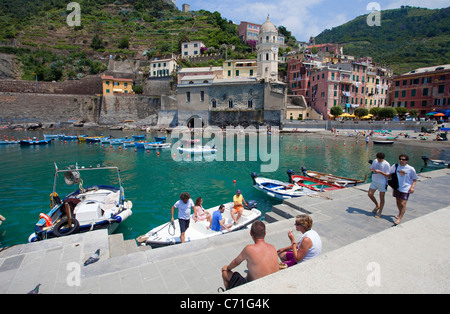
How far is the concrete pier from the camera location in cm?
285

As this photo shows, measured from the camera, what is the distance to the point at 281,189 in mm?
11766

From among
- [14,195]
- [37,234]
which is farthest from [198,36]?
[37,234]

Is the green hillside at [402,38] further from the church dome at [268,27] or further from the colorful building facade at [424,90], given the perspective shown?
the church dome at [268,27]

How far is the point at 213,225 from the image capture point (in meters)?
7.13

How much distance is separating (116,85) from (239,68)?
97.4 ft

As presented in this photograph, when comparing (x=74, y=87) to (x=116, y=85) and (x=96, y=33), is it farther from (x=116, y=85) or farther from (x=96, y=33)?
(x=96, y=33)

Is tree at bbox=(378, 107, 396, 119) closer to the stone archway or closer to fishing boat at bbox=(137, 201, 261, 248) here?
the stone archway

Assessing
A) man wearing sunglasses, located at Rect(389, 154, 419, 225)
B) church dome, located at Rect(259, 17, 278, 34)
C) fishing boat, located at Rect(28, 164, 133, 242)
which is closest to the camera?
man wearing sunglasses, located at Rect(389, 154, 419, 225)

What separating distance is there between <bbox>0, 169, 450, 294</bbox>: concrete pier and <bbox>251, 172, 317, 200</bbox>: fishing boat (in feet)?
13.8

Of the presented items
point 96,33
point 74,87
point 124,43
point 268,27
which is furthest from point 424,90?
point 96,33

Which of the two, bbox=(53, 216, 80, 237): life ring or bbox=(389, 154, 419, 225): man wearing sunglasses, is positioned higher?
bbox=(389, 154, 419, 225): man wearing sunglasses

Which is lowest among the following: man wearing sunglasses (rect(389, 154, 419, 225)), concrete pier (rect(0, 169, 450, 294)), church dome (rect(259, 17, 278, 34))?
concrete pier (rect(0, 169, 450, 294))

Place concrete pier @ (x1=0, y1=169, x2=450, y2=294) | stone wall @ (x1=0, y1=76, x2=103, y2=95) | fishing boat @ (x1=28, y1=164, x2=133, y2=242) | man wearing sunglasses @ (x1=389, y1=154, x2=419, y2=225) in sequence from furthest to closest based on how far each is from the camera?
stone wall @ (x1=0, y1=76, x2=103, y2=95) < fishing boat @ (x1=28, y1=164, x2=133, y2=242) < man wearing sunglasses @ (x1=389, y1=154, x2=419, y2=225) < concrete pier @ (x1=0, y1=169, x2=450, y2=294)

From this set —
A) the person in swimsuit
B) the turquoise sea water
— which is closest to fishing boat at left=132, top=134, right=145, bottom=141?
the turquoise sea water
